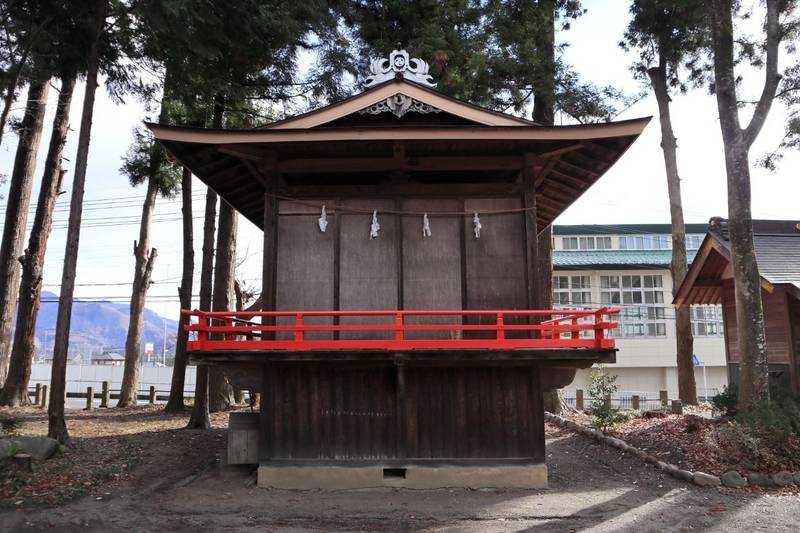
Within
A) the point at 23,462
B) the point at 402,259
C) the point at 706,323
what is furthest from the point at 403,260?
the point at 706,323

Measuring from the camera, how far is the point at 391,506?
8.97 metres

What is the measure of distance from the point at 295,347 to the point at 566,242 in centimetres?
3620

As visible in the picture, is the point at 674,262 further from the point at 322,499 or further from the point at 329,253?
the point at 322,499

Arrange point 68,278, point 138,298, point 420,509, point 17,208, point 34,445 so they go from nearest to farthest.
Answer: point 420,509 < point 34,445 < point 68,278 < point 17,208 < point 138,298

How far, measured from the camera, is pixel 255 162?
11.0m

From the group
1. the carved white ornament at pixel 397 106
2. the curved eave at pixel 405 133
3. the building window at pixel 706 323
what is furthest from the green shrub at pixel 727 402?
the building window at pixel 706 323

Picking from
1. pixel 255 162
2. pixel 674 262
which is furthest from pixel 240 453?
pixel 674 262

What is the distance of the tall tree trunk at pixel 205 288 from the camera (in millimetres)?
15484

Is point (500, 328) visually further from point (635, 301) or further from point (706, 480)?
point (635, 301)

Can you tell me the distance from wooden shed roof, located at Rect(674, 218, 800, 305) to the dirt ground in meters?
6.42

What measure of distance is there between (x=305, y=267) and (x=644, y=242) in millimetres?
37592

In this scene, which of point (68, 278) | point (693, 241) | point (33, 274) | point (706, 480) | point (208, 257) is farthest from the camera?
point (693, 241)

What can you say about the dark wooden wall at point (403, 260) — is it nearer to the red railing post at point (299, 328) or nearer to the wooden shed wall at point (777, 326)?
the red railing post at point (299, 328)

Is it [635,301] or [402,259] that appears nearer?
[402,259]
